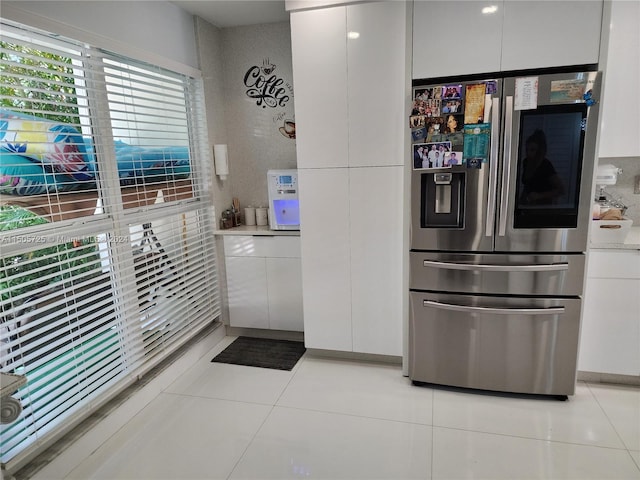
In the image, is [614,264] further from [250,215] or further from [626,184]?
[250,215]

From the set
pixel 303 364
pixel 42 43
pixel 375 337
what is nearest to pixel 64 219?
pixel 42 43

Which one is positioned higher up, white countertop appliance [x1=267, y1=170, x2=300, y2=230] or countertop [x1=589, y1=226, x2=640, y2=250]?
white countertop appliance [x1=267, y1=170, x2=300, y2=230]

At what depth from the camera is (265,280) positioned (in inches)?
129

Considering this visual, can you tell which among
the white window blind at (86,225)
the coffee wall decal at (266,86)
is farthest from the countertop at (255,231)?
the coffee wall decal at (266,86)

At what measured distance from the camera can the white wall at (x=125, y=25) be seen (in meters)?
1.89

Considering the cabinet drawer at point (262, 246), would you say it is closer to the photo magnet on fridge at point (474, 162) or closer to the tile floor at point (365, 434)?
the tile floor at point (365, 434)

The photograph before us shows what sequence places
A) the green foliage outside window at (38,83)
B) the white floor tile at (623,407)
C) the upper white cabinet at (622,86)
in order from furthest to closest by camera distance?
the upper white cabinet at (622,86)
the white floor tile at (623,407)
the green foliage outside window at (38,83)

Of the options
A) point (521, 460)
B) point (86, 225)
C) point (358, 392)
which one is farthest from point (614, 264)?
point (86, 225)

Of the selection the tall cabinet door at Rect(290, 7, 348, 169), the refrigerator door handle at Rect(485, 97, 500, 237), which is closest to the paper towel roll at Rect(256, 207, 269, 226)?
the tall cabinet door at Rect(290, 7, 348, 169)

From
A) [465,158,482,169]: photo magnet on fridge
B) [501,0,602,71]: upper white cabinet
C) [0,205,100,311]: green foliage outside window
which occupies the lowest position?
[0,205,100,311]: green foliage outside window

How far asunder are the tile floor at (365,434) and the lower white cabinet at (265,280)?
0.65 meters

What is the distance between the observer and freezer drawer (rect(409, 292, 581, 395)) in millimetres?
2348

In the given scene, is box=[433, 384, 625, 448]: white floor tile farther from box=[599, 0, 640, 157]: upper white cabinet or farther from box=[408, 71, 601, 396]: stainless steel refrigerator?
box=[599, 0, 640, 157]: upper white cabinet

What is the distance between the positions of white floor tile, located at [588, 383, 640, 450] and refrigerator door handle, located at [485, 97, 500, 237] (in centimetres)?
123
